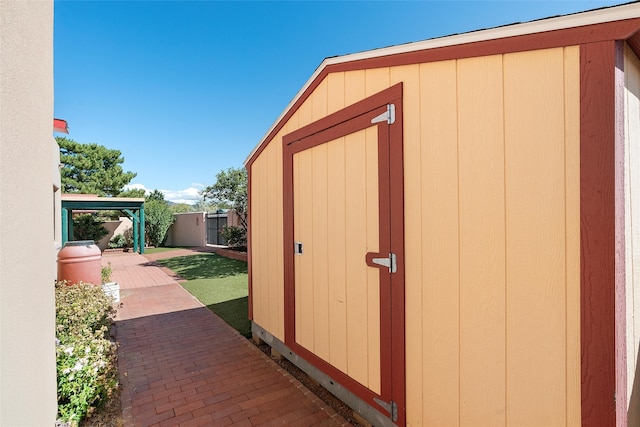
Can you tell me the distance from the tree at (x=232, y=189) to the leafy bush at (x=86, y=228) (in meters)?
8.72

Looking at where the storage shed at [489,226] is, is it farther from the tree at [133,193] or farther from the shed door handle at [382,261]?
the tree at [133,193]

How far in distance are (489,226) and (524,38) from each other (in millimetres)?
994

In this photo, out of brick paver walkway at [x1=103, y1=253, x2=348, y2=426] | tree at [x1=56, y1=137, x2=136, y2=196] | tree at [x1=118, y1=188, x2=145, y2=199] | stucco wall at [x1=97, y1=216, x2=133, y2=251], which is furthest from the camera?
tree at [x1=118, y1=188, x2=145, y2=199]

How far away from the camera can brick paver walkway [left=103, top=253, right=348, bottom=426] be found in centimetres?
251

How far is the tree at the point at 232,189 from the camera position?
12703mm

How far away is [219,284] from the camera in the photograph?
25.6 feet

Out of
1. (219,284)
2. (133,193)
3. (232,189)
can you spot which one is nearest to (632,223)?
(219,284)

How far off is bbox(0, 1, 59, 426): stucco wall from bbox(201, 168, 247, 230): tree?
1059 cm

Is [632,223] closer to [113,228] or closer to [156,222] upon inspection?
[156,222]

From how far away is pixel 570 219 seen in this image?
4.42 feet

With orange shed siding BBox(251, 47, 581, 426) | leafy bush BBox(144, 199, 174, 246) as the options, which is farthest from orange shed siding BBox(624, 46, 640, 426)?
leafy bush BBox(144, 199, 174, 246)

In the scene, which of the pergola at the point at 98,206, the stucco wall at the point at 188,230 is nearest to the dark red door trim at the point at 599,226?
the pergola at the point at 98,206

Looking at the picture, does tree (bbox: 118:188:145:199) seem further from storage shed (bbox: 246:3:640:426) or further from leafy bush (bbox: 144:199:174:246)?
storage shed (bbox: 246:3:640:426)

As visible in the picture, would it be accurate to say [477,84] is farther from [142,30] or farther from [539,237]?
[142,30]
